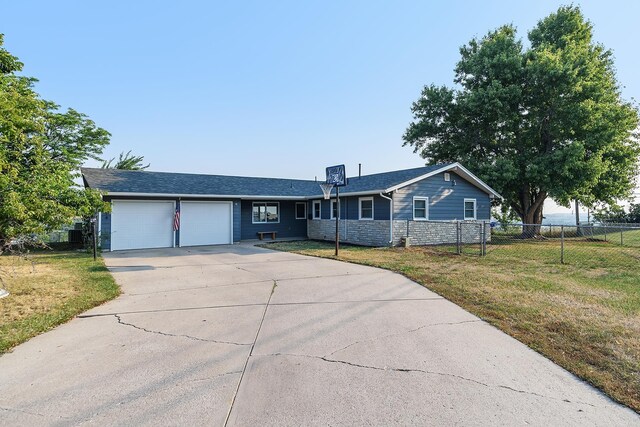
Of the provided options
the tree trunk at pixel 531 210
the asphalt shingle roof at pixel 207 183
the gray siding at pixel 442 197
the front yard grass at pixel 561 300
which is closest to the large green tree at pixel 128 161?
the asphalt shingle roof at pixel 207 183

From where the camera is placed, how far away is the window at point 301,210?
21172 millimetres

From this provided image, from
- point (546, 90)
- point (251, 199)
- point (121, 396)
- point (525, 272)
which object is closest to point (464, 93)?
point (546, 90)

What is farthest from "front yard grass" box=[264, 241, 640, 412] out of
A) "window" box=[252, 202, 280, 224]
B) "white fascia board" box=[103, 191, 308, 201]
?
"window" box=[252, 202, 280, 224]

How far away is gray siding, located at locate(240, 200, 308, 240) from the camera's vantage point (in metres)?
19.4

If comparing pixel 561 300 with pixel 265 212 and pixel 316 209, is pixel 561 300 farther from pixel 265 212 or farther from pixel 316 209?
pixel 265 212

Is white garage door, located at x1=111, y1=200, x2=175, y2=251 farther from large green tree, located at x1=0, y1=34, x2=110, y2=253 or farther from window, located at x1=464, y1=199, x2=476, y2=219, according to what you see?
window, located at x1=464, y1=199, x2=476, y2=219

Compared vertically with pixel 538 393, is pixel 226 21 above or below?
above

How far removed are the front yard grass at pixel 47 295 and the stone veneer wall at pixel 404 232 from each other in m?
10.6

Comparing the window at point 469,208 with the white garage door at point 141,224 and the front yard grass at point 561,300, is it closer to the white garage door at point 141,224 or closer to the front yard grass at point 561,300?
the front yard grass at point 561,300

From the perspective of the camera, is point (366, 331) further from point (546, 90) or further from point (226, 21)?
point (546, 90)

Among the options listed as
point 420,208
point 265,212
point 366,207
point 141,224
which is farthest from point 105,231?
point 420,208

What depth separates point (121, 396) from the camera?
2.89 metres

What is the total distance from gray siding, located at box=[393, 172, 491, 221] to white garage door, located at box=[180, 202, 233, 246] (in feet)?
28.0

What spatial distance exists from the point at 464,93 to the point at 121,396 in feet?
84.5
